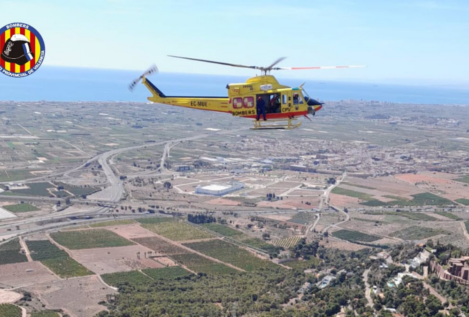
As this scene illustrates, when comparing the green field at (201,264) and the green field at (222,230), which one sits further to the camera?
the green field at (222,230)

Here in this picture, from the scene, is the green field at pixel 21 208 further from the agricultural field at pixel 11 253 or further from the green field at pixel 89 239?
the agricultural field at pixel 11 253

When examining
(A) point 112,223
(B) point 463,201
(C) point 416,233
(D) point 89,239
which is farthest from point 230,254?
(B) point 463,201

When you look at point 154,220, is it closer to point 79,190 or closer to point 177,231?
point 177,231

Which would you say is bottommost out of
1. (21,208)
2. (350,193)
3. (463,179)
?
(350,193)

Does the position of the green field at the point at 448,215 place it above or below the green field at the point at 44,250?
above

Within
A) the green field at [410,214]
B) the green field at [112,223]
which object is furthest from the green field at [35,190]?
the green field at [410,214]

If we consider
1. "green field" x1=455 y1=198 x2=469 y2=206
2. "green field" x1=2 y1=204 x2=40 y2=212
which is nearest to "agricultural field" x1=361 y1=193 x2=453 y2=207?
"green field" x1=455 y1=198 x2=469 y2=206
